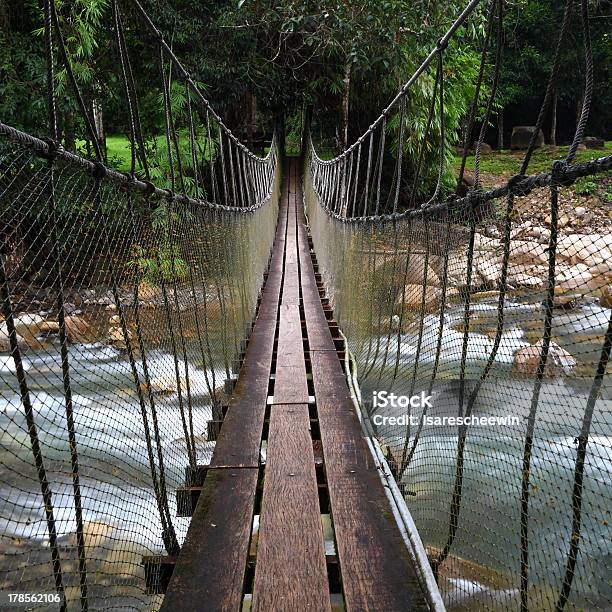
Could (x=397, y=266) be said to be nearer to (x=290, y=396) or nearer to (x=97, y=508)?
(x=290, y=396)

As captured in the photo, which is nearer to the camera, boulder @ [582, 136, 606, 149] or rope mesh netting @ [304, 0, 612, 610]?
rope mesh netting @ [304, 0, 612, 610]

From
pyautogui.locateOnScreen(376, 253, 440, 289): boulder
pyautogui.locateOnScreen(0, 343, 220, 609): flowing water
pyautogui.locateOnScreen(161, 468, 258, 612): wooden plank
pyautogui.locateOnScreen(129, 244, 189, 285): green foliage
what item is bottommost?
pyautogui.locateOnScreen(0, 343, 220, 609): flowing water

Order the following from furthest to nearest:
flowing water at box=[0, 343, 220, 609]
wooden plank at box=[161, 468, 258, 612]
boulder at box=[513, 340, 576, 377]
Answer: boulder at box=[513, 340, 576, 377] → flowing water at box=[0, 343, 220, 609] → wooden plank at box=[161, 468, 258, 612]

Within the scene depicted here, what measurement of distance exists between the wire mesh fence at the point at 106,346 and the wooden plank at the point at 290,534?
9.1 inches

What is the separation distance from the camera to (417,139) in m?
7.14

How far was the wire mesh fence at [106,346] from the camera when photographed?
83cm

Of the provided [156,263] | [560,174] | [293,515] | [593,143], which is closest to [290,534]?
[293,515]

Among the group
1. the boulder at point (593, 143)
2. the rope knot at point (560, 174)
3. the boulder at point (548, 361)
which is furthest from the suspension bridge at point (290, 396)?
the boulder at point (593, 143)

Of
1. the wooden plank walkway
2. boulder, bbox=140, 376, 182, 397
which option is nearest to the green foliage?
the wooden plank walkway

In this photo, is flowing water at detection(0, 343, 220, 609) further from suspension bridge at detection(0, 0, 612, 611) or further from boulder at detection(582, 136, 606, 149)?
boulder at detection(582, 136, 606, 149)

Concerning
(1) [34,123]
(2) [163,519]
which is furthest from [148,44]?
(2) [163,519]

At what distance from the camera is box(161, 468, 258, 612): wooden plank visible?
952mm

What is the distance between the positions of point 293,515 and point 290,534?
0.22 ft

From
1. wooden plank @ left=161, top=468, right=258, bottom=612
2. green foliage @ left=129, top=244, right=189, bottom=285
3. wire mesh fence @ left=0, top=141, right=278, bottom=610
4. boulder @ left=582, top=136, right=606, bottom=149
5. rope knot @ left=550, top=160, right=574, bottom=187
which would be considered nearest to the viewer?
rope knot @ left=550, top=160, right=574, bottom=187
